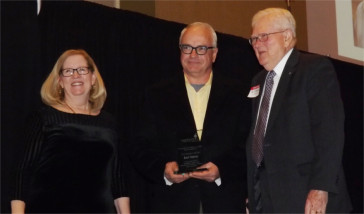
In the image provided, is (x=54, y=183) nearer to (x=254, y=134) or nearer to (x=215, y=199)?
(x=215, y=199)

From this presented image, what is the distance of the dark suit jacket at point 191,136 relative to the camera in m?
3.33

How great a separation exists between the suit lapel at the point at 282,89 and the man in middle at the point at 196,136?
1.28 feet

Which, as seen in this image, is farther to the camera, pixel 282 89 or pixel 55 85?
pixel 55 85

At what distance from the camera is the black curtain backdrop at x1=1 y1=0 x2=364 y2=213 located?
3152 millimetres

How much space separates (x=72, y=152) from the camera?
3057mm

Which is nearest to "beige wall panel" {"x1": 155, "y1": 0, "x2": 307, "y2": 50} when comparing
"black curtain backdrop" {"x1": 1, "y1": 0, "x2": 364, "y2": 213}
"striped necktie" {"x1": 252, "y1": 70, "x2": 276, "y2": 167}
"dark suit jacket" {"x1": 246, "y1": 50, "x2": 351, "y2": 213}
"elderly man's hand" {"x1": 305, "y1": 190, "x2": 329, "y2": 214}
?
"black curtain backdrop" {"x1": 1, "y1": 0, "x2": 364, "y2": 213}

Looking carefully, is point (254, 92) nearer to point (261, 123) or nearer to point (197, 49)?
point (261, 123)

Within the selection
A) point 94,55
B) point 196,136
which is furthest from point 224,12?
point 196,136

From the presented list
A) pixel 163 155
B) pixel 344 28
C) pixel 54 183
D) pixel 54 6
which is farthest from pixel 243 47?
pixel 54 183

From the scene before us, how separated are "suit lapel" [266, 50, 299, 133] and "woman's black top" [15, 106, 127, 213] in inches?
37.5

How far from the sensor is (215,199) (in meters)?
3.33

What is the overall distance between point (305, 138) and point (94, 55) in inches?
84.2

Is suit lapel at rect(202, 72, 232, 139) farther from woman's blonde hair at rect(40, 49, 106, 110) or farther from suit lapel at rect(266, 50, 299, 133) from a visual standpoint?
woman's blonde hair at rect(40, 49, 106, 110)

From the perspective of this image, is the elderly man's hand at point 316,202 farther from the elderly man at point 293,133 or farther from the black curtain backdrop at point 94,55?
the black curtain backdrop at point 94,55
